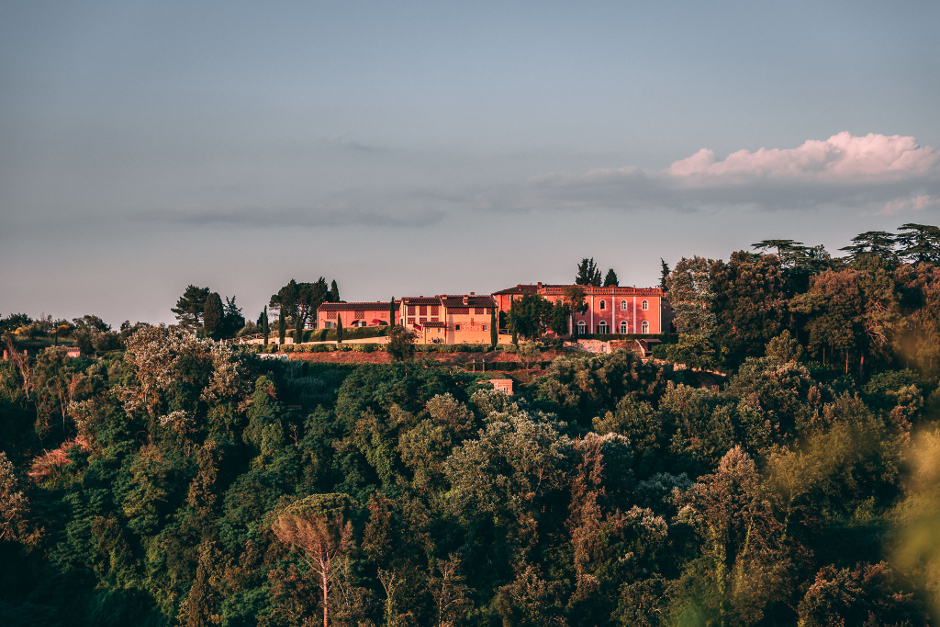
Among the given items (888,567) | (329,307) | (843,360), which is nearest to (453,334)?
(329,307)

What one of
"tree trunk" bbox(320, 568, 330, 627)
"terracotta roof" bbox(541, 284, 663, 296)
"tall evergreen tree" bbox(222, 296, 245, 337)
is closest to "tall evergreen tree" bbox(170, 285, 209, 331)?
"tall evergreen tree" bbox(222, 296, 245, 337)

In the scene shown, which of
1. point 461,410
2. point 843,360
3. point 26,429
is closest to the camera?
point 461,410

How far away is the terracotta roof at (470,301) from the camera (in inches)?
1991

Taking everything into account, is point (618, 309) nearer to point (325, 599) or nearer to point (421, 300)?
point (421, 300)

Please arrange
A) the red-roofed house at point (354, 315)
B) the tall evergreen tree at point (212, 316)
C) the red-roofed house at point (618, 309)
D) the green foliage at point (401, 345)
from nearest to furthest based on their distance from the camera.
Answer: the green foliage at point (401, 345), the red-roofed house at point (618, 309), the tall evergreen tree at point (212, 316), the red-roofed house at point (354, 315)

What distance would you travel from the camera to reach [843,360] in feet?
142

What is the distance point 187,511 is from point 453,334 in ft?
75.6

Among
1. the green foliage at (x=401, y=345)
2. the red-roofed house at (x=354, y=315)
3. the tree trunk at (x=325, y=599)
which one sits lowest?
the tree trunk at (x=325, y=599)

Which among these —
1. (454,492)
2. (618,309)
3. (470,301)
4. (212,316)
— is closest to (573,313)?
(618,309)

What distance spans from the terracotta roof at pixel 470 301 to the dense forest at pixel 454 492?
10.9 m

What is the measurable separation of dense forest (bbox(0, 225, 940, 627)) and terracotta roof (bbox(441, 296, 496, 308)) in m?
10.9

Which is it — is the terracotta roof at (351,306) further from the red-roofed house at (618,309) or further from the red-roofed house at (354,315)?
the red-roofed house at (618,309)

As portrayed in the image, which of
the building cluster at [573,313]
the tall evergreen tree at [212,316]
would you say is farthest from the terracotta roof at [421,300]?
the tall evergreen tree at [212,316]

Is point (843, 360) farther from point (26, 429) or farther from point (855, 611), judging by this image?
point (26, 429)
